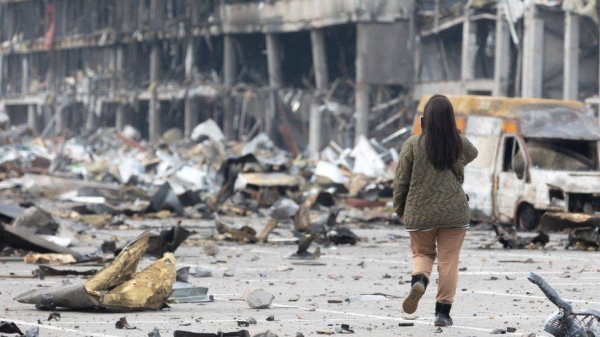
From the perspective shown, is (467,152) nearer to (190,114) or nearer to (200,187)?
(200,187)

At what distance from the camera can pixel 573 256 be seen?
16172mm

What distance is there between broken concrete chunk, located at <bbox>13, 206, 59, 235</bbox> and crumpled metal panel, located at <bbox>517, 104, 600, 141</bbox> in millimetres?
7622

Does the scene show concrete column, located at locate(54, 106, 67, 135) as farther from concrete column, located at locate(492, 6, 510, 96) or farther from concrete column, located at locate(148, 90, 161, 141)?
concrete column, located at locate(492, 6, 510, 96)

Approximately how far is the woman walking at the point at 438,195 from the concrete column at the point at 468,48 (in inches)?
1337

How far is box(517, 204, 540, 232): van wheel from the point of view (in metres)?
21.2

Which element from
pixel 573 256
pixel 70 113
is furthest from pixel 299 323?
pixel 70 113

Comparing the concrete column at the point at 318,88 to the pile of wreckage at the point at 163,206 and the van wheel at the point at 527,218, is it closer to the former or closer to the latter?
the pile of wreckage at the point at 163,206

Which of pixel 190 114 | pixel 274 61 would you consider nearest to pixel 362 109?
pixel 274 61

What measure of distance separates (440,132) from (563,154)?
1322cm

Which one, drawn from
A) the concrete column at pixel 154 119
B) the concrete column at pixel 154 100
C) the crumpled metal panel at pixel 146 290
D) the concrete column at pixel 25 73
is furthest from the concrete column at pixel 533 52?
the concrete column at pixel 25 73

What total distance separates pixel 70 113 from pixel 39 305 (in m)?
68.9

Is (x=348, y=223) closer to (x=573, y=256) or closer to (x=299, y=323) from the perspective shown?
(x=573, y=256)

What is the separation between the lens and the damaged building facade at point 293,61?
40281 mm

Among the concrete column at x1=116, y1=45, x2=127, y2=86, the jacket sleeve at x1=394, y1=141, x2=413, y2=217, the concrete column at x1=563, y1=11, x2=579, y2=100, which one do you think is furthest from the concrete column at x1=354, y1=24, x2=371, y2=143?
the jacket sleeve at x1=394, y1=141, x2=413, y2=217
